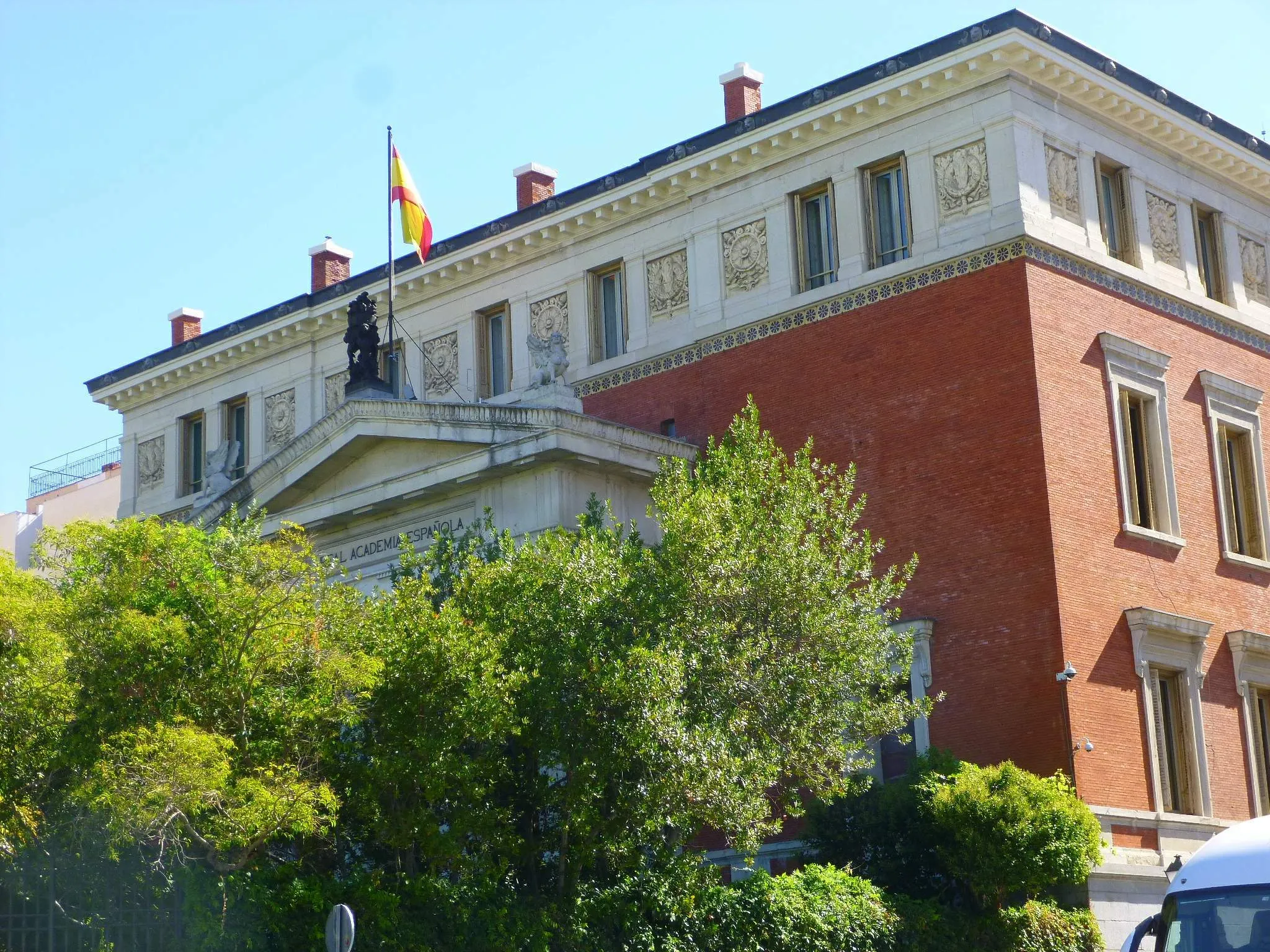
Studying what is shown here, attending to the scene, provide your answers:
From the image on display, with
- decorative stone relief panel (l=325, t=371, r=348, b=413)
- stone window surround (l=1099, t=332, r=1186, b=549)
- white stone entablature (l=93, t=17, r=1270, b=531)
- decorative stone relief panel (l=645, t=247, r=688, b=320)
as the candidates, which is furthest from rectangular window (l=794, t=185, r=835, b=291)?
decorative stone relief panel (l=325, t=371, r=348, b=413)

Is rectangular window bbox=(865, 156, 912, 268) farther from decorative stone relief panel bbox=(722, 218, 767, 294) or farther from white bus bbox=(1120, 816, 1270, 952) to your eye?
white bus bbox=(1120, 816, 1270, 952)

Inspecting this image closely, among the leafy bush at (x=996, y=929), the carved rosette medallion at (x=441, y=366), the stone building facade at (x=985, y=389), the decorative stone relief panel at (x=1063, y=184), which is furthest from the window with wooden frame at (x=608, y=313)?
the leafy bush at (x=996, y=929)

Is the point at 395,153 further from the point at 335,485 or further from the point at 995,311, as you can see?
the point at 995,311

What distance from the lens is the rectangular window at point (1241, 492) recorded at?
1248 inches

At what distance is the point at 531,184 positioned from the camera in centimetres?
3875

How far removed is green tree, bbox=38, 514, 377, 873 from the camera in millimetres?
18578

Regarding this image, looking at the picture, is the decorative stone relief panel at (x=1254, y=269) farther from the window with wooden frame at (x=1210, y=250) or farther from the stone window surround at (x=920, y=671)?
the stone window surround at (x=920, y=671)

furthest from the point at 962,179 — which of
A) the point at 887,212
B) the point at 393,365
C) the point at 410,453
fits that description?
the point at 393,365

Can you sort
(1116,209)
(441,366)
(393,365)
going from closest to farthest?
(1116,209) < (441,366) < (393,365)

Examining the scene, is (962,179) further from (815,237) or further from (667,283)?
(667,283)

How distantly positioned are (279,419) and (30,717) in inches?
850

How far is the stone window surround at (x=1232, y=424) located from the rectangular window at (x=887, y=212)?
6.13 meters

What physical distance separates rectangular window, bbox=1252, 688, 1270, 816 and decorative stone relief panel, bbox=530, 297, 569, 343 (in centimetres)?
1468

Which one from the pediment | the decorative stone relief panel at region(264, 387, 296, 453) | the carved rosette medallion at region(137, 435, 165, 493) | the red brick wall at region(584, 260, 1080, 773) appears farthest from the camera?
the carved rosette medallion at region(137, 435, 165, 493)
